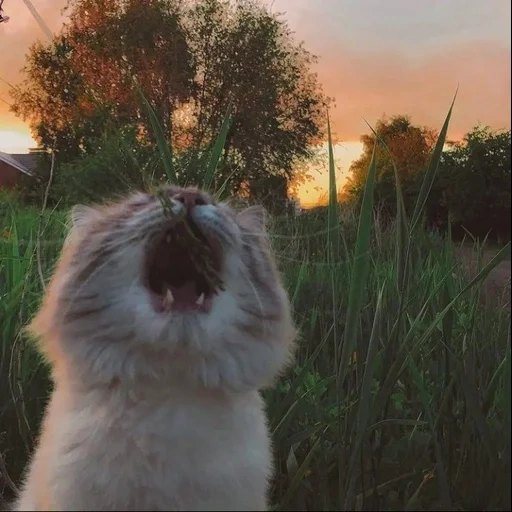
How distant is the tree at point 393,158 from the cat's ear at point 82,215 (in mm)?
520

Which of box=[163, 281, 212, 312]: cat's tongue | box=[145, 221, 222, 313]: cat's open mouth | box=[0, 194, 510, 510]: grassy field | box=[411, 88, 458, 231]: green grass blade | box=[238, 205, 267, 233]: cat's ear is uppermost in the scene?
box=[411, 88, 458, 231]: green grass blade

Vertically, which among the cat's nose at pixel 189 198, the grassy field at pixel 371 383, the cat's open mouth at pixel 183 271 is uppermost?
the cat's nose at pixel 189 198

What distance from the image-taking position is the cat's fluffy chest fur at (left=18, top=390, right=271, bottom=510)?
0.89m

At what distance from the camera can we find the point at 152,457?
0.91 m

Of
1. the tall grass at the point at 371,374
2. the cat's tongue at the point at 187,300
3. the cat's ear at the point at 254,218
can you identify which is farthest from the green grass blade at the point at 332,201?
the cat's tongue at the point at 187,300

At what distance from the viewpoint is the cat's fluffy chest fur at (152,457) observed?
892 mm

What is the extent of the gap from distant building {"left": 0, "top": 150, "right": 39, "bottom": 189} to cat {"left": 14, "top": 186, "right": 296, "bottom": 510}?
28 centimetres

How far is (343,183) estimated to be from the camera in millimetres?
1316

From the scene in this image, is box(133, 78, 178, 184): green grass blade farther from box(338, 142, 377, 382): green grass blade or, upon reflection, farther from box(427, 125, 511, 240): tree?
box(427, 125, 511, 240): tree

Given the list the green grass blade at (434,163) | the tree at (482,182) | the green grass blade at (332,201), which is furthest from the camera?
the green grass blade at (332,201)

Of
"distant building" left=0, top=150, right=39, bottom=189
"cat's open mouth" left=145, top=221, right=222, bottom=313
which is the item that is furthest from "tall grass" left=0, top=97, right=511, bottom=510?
"cat's open mouth" left=145, top=221, right=222, bottom=313

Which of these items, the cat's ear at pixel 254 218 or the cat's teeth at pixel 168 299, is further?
the cat's ear at pixel 254 218

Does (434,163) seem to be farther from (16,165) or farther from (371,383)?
(16,165)

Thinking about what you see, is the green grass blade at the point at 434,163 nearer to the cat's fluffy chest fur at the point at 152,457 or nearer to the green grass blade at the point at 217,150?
the green grass blade at the point at 217,150
